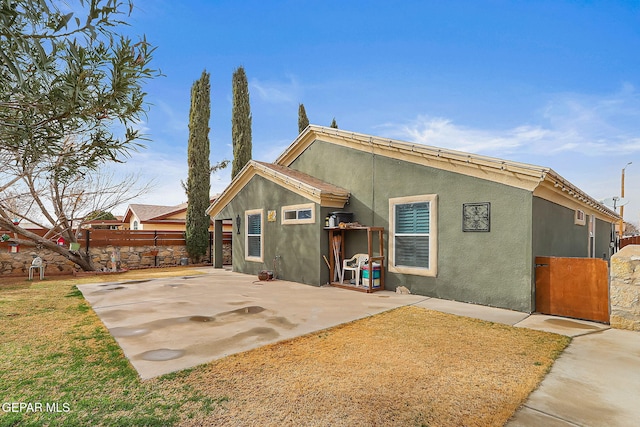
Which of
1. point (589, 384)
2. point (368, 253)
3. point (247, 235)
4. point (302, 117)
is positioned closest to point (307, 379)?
point (589, 384)

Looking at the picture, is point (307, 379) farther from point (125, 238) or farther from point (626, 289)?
point (125, 238)

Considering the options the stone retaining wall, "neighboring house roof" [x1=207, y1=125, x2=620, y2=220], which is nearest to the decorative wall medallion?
"neighboring house roof" [x1=207, y1=125, x2=620, y2=220]

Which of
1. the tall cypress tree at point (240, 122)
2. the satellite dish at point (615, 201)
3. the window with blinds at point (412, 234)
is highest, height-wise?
the tall cypress tree at point (240, 122)

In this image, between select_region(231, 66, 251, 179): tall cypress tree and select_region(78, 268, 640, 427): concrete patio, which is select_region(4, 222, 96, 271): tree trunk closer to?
select_region(78, 268, 640, 427): concrete patio

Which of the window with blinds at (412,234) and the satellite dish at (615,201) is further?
the satellite dish at (615,201)

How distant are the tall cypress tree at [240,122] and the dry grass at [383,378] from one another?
48.4ft

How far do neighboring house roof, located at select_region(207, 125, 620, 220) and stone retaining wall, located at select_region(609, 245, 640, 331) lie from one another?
66.8 inches

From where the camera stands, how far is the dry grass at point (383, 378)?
246 centimetres

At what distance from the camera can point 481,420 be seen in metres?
2.41

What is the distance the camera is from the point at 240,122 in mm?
17875

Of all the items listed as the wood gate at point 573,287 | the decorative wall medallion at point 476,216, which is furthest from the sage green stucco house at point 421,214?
the wood gate at point 573,287

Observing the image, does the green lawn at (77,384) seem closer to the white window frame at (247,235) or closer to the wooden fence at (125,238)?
the white window frame at (247,235)

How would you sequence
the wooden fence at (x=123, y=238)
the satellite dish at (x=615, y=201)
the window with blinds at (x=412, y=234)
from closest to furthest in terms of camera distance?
the window with blinds at (x=412, y=234), the wooden fence at (x=123, y=238), the satellite dish at (x=615, y=201)

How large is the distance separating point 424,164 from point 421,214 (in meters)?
1.21
